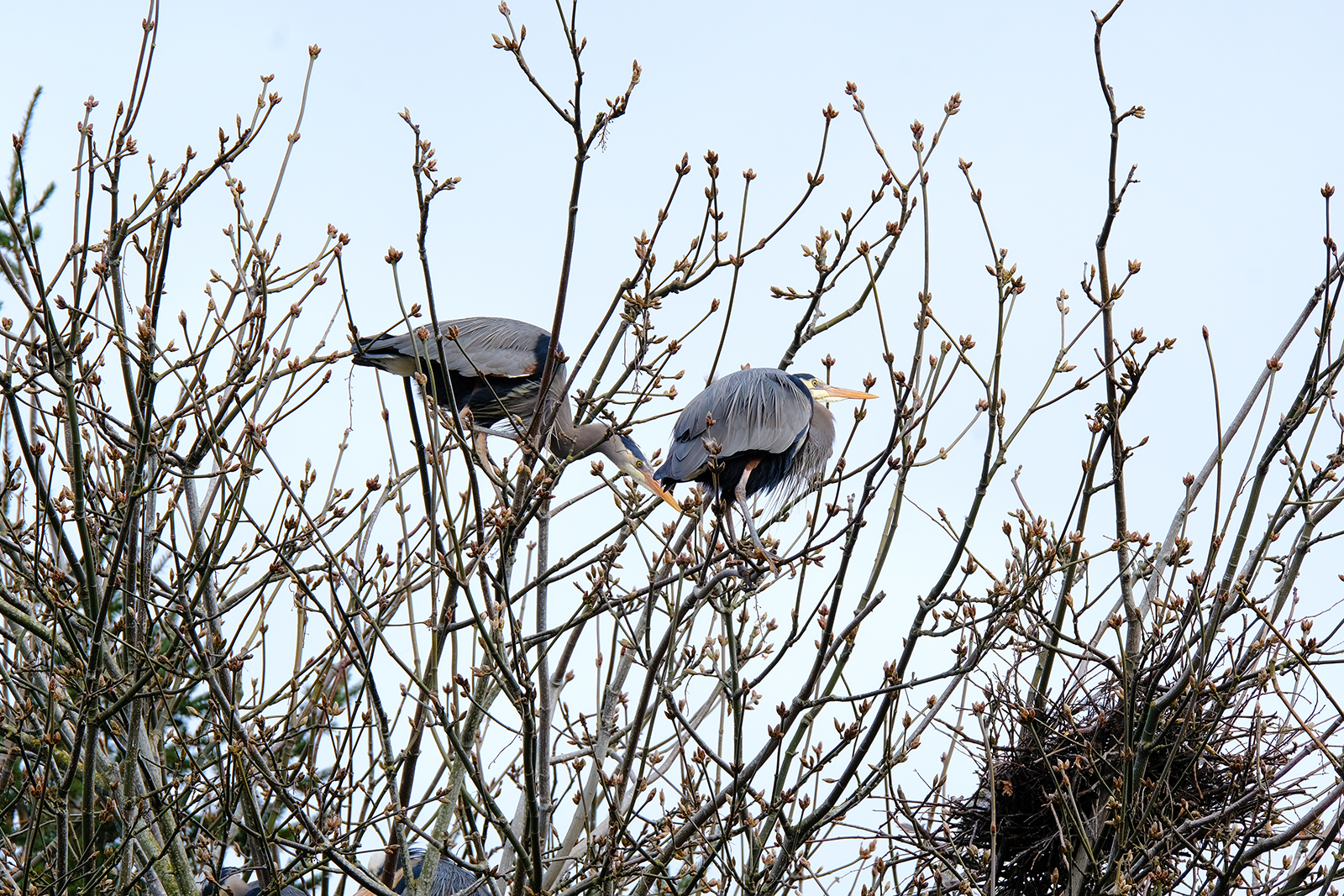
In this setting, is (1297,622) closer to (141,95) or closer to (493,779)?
(493,779)

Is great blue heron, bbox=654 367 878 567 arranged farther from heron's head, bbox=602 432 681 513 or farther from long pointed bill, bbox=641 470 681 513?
heron's head, bbox=602 432 681 513

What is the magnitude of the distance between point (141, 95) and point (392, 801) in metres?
2.25

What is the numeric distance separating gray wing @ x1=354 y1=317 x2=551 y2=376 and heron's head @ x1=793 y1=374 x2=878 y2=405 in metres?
1.17

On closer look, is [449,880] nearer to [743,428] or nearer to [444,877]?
[444,877]

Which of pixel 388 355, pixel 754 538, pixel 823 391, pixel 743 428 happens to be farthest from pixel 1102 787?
pixel 388 355

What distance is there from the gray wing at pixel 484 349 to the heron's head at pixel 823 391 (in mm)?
1169

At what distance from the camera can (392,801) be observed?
10.5ft

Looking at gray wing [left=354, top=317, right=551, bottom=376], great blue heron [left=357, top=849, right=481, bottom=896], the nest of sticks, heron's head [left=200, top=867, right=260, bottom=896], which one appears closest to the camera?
the nest of sticks

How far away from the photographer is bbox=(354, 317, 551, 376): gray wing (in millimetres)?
5145

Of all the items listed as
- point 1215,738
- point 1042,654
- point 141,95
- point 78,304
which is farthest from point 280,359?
point 1215,738

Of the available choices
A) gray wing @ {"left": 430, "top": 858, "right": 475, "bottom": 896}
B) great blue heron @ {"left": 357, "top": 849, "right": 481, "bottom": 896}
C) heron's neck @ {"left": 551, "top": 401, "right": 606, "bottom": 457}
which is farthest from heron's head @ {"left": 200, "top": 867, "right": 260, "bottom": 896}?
heron's neck @ {"left": 551, "top": 401, "right": 606, "bottom": 457}

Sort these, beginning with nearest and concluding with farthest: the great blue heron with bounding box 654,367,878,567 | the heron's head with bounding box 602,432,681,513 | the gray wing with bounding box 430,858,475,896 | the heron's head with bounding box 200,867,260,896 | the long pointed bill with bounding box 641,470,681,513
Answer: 1. the heron's head with bounding box 200,867,260,896
2. the gray wing with bounding box 430,858,475,896
3. the great blue heron with bounding box 654,367,878,567
4. the long pointed bill with bounding box 641,470,681,513
5. the heron's head with bounding box 602,432,681,513

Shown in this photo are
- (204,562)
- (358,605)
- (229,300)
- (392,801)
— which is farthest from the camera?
(229,300)

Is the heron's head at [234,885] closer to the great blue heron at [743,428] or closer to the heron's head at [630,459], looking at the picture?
the great blue heron at [743,428]
